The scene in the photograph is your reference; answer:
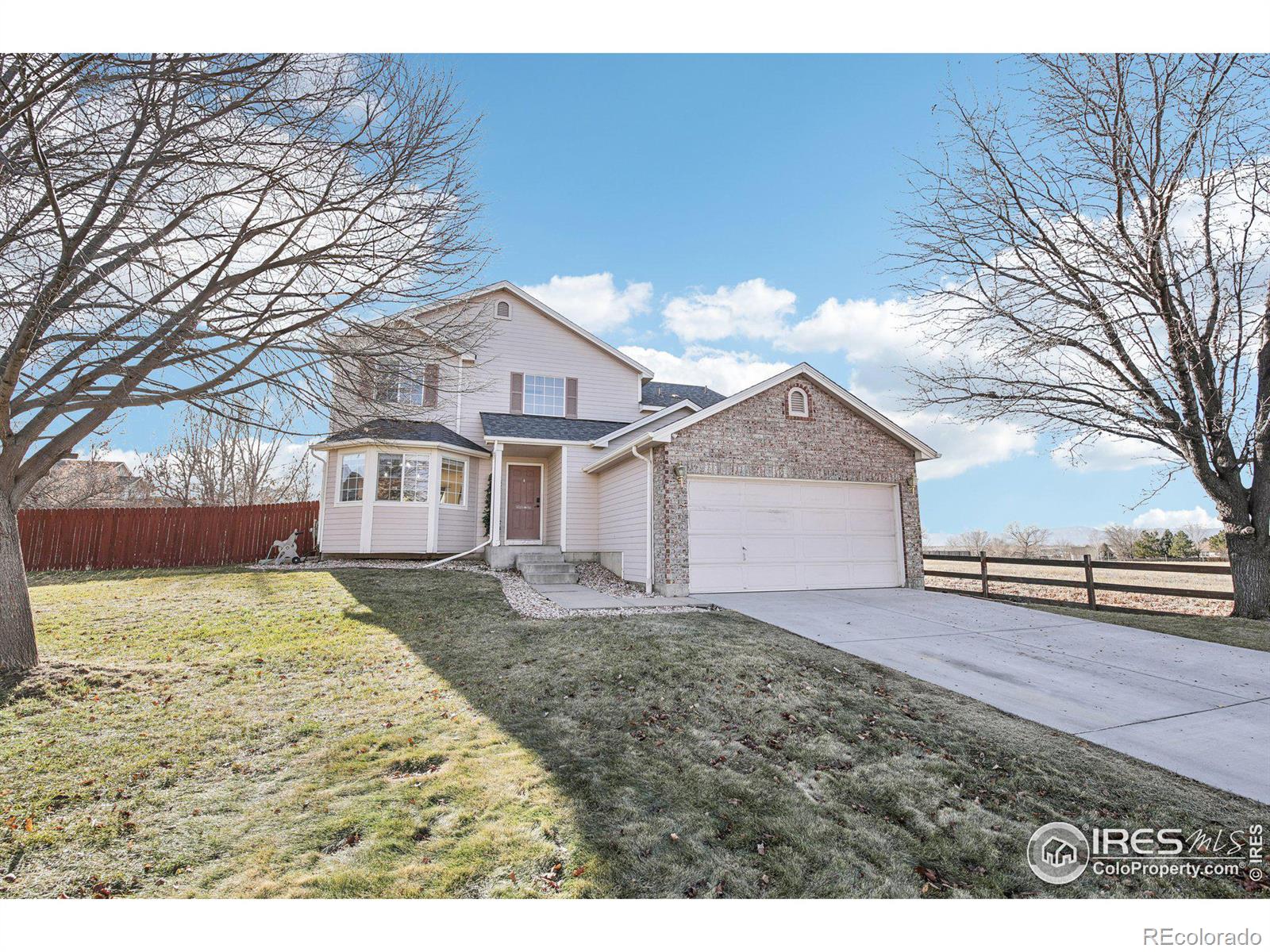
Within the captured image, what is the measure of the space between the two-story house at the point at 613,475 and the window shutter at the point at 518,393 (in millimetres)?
49

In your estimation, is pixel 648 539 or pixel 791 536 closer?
pixel 648 539

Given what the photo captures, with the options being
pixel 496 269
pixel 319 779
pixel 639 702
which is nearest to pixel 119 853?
pixel 319 779

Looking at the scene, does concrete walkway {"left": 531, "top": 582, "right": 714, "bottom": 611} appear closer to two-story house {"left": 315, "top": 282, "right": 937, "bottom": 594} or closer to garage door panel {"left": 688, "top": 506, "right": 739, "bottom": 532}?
two-story house {"left": 315, "top": 282, "right": 937, "bottom": 594}

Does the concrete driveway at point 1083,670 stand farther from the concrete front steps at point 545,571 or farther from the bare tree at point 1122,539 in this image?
the bare tree at point 1122,539

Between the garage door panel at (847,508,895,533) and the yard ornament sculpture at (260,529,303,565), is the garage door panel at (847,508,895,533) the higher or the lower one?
the higher one

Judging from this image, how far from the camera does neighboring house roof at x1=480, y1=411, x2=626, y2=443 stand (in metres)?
13.8

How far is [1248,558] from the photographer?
9.76 metres

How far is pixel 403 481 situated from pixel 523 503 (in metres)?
3.10

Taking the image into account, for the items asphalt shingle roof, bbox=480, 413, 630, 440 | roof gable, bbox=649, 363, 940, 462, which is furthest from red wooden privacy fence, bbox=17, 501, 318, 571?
roof gable, bbox=649, 363, 940, 462

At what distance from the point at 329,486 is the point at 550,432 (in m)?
6.19

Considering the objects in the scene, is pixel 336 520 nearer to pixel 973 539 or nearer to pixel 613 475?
pixel 613 475

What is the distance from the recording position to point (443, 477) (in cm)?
1490

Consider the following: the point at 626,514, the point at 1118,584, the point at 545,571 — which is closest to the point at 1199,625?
the point at 1118,584

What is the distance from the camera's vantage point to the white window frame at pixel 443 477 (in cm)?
1473
